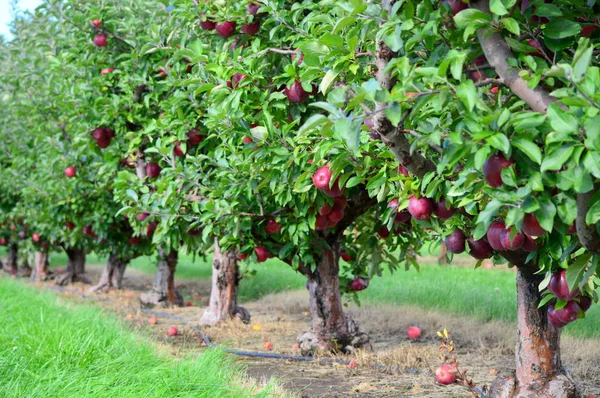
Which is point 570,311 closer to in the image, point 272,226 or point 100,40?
point 272,226

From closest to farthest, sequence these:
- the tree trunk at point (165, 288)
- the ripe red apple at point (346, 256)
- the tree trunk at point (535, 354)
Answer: the tree trunk at point (535, 354) → the ripe red apple at point (346, 256) → the tree trunk at point (165, 288)

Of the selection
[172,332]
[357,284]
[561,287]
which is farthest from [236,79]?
[172,332]

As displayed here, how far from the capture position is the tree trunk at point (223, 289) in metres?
7.52

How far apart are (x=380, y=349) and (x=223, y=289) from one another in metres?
2.24

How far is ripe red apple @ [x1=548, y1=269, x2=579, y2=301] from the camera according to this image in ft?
9.04

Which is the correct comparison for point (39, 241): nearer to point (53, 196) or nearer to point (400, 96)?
point (53, 196)

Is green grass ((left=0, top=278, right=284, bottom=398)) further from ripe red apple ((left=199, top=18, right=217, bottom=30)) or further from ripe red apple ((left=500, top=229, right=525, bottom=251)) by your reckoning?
ripe red apple ((left=199, top=18, right=217, bottom=30))

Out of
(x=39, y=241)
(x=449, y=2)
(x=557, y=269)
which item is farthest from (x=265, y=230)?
(x=39, y=241)

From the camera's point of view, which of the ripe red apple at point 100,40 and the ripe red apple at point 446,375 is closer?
the ripe red apple at point 446,375

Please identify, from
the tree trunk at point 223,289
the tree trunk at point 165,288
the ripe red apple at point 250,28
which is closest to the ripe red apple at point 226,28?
the ripe red apple at point 250,28

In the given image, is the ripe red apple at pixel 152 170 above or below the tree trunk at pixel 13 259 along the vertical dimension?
above

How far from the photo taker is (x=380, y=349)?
6094 millimetres

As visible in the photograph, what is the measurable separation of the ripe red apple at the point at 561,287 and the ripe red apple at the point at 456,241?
457mm

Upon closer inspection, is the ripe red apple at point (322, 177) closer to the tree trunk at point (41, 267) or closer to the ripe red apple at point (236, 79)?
the ripe red apple at point (236, 79)
